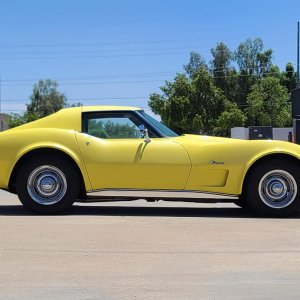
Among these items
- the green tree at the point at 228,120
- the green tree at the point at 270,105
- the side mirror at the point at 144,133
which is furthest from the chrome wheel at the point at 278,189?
the green tree at the point at 270,105

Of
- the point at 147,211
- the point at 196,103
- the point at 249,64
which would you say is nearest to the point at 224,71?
the point at 249,64

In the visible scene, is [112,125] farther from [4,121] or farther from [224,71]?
[4,121]

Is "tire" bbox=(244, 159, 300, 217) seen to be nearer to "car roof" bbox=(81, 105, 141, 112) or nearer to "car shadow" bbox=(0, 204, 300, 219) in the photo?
"car shadow" bbox=(0, 204, 300, 219)

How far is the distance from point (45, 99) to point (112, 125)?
89.8 m

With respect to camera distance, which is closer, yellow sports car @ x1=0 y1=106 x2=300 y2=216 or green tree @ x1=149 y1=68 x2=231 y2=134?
yellow sports car @ x1=0 y1=106 x2=300 y2=216

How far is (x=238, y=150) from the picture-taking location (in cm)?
779

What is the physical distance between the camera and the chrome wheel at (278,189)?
779cm

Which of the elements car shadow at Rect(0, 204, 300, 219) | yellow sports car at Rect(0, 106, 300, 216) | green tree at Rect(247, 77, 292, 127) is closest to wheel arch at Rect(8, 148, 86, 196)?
yellow sports car at Rect(0, 106, 300, 216)

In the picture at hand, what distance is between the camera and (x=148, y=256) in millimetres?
5441

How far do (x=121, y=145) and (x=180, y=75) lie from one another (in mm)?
47385

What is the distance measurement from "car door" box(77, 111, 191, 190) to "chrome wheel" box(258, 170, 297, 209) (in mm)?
1151

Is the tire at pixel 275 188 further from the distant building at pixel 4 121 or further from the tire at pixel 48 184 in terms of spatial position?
the distant building at pixel 4 121

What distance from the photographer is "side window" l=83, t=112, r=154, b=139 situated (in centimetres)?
812

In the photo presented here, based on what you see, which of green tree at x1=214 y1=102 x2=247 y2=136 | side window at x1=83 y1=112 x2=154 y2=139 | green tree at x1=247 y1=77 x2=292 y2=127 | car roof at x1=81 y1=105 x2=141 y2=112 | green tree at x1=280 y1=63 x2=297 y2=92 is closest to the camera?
side window at x1=83 y1=112 x2=154 y2=139
